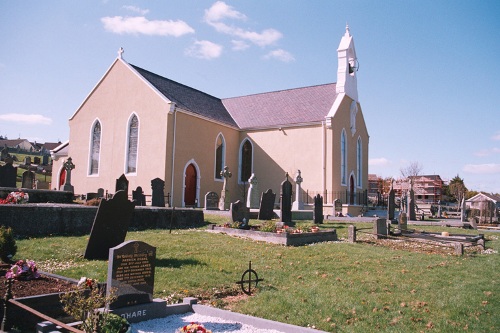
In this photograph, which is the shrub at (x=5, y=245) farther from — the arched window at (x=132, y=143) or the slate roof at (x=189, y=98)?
the slate roof at (x=189, y=98)

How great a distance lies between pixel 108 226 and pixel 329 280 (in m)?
5.26

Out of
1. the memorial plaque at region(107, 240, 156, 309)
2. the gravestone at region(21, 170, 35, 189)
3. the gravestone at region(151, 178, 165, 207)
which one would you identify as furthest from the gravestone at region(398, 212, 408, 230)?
the gravestone at region(21, 170, 35, 189)

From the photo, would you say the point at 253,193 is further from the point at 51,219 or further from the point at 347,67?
the point at 51,219

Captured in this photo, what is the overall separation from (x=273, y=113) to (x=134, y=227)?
65.6 feet

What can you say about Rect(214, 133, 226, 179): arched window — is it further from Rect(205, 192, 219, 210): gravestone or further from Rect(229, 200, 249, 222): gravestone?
Rect(229, 200, 249, 222): gravestone

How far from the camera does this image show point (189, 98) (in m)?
30.3

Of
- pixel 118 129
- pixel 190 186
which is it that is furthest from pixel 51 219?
pixel 118 129

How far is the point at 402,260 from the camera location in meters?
10.7

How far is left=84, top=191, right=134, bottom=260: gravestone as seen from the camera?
9305 mm

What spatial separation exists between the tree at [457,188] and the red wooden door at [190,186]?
5477 cm

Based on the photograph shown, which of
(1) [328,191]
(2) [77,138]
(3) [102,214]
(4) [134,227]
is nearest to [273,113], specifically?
(1) [328,191]

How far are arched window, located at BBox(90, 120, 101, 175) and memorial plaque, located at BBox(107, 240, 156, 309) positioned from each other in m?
24.9

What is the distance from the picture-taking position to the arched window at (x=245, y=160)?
32.4m

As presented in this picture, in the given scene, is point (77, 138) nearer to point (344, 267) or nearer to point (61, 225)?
point (61, 225)
